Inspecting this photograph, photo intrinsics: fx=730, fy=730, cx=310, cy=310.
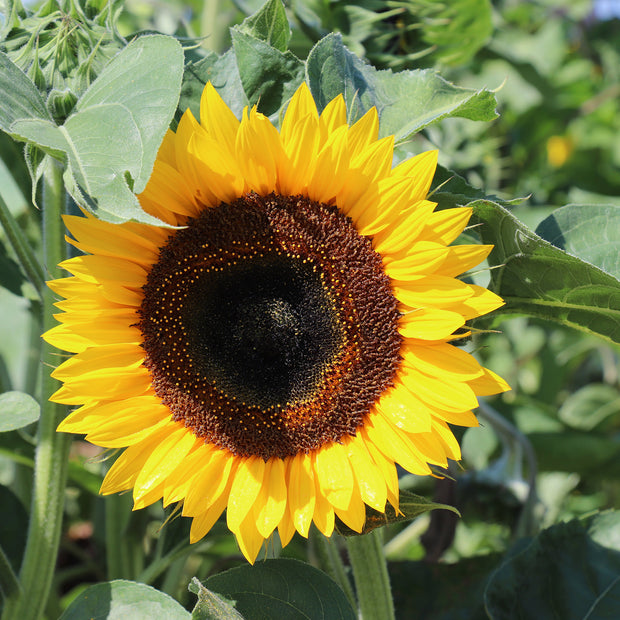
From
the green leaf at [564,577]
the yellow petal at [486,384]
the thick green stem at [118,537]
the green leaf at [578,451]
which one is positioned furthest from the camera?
the green leaf at [578,451]

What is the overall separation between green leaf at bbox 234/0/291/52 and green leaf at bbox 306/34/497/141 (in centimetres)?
8

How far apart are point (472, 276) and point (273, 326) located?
301 millimetres

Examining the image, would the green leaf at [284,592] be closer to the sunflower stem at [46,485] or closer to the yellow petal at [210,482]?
the yellow petal at [210,482]

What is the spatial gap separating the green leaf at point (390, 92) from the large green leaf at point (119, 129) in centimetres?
23

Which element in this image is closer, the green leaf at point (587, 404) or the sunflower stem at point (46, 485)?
the sunflower stem at point (46, 485)

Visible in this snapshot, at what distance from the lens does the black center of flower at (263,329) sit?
3.22 ft

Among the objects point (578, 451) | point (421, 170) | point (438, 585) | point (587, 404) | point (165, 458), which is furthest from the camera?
point (587, 404)

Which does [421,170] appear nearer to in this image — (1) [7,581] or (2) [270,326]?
(2) [270,326]

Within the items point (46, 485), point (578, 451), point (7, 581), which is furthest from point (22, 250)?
point (578, 451)

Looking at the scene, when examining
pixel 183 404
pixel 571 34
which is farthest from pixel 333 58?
pixel 571 34

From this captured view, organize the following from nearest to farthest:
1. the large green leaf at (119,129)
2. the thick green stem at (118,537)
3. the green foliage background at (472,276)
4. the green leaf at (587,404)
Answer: the large green leaf at (119,129) → the green foliage background at (472,276) → the thick green stem at (118,537) → the green leaf at (587,404)

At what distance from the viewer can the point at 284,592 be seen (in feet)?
3.07

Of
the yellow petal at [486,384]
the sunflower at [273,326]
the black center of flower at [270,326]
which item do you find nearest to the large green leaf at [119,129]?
the sunflower at [273,326]

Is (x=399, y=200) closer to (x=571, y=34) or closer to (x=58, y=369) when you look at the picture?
(x=58, y=369)
